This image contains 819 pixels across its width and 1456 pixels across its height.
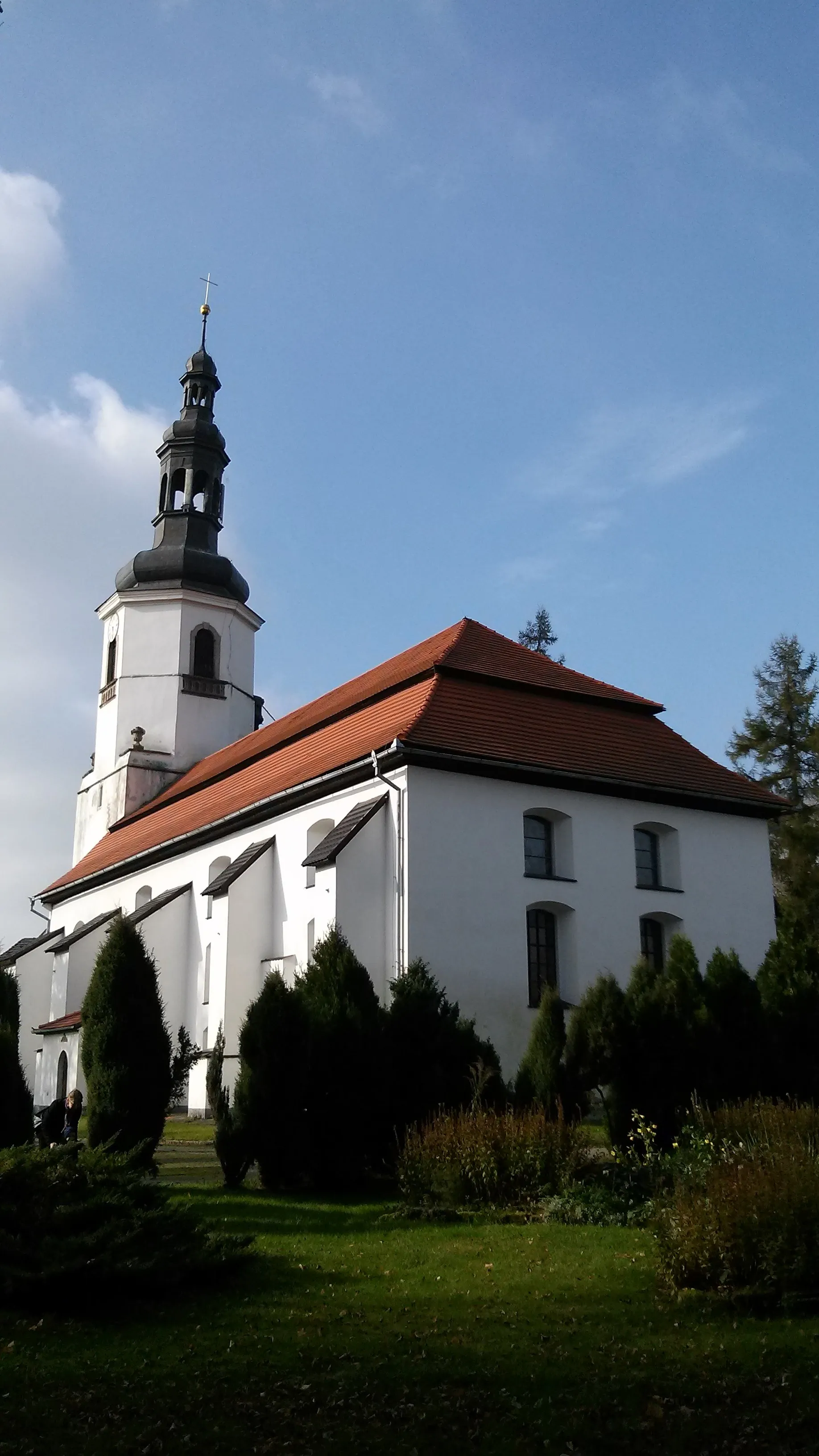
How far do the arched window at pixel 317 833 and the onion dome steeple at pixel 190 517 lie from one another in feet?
49.3

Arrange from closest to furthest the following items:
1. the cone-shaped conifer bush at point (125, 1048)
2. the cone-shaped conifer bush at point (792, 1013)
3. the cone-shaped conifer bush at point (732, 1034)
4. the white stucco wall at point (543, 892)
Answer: the cone-shaped conifer bush at point (125, 1048), the cone-shaped conifer bush at point (732, 1034), the cone-shaped conifer bush at point (792, 1013), the white stucco wall at point (543, 892)

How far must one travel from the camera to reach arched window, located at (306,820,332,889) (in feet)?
73.3

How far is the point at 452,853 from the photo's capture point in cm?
2023

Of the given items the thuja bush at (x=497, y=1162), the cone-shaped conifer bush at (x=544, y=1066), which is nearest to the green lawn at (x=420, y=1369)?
the thuja bush at (x=497, y=1162)

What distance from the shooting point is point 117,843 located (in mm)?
32875

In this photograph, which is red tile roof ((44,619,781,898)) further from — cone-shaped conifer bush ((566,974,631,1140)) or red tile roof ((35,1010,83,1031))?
cone-shaped conifer bush ((566,974,631,1140))

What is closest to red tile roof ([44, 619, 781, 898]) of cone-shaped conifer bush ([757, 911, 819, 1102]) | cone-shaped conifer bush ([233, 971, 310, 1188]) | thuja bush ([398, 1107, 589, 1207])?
cone-shaped conifer bush ([757, 911, 819, 1102])

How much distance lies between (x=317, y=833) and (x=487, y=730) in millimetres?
3782

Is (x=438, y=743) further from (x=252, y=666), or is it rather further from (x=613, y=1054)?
(x=252, y=666)

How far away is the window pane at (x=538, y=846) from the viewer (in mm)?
21312

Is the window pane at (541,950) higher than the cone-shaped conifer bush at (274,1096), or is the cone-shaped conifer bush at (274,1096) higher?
the window pane at (541,950)

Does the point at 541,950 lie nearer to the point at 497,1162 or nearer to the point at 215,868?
the point at 215,868

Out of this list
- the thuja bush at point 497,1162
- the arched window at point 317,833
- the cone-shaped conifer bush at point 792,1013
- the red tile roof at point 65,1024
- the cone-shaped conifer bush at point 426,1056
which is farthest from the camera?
the red tile roof at point 65,1024

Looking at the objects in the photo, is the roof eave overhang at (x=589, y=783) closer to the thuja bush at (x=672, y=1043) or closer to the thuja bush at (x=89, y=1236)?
the thuja bush at (x=672, y=1043)
